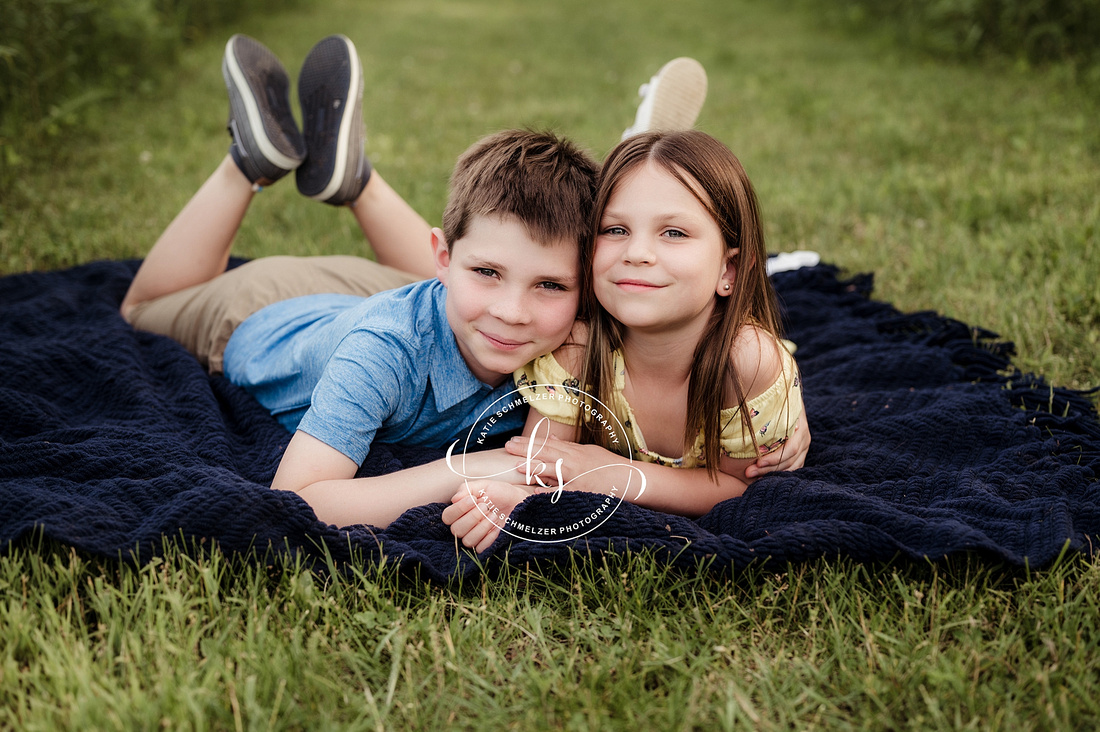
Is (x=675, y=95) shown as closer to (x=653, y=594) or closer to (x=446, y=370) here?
(x=446, y=370)

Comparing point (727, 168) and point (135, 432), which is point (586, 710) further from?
point (135, 432)

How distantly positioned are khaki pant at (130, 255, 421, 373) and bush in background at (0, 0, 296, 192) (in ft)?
7.10

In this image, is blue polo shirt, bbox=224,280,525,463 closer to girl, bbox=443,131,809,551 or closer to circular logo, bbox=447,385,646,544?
circular logo, bbox=447,385,646,544

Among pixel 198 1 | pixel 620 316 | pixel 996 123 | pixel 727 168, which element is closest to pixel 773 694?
pixel 620 316

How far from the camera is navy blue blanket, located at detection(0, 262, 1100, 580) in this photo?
179 cm

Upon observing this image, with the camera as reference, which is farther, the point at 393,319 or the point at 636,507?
the point at 393,319

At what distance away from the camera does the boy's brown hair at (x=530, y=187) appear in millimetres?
1979

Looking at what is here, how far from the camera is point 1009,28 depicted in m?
7.04

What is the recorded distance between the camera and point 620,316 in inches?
77.9

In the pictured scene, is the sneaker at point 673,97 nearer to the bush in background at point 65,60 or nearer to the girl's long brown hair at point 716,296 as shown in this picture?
the girl's long brown hair at point 716,296

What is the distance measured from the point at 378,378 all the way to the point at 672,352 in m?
0.75

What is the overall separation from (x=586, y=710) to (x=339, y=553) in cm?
68

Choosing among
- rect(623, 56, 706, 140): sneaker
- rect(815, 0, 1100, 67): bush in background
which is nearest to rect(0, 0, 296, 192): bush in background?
rect(623, 56, 706, 140): sneaker

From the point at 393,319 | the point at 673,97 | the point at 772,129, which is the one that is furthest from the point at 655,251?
the point at 772,129
